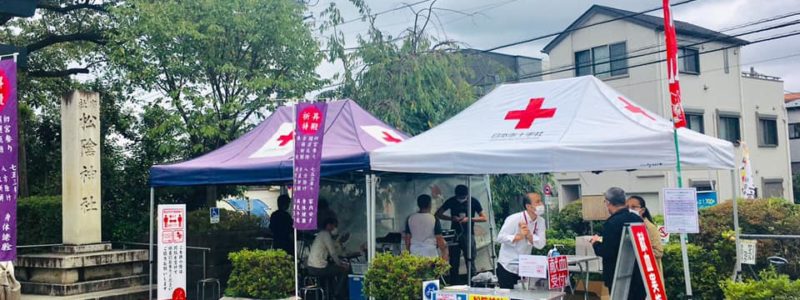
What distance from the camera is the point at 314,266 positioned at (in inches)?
366

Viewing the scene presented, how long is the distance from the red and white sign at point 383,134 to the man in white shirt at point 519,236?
208 centimetres

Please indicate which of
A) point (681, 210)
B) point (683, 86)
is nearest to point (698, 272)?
point (681, 210)

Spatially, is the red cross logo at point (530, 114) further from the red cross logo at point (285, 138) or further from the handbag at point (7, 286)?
the handbag at point (7, 286)

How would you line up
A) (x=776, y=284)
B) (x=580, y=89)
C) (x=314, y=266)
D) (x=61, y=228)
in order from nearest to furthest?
(x=776, y=284)
(x=580, y=89)
(x=314, y=266)
(x=61, y=228)

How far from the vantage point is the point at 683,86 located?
2377 centimetres

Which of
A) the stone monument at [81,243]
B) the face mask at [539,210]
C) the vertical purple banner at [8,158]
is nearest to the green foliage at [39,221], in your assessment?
the stone monument at [81,243]

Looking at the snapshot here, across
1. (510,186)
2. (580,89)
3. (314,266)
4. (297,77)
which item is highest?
(297,77)

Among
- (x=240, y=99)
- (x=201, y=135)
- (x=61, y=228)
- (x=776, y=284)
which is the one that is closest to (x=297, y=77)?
(x=240, y=99)

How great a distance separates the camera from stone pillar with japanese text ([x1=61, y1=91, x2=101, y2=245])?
10.6 m

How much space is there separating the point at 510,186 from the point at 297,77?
4862 millimetres

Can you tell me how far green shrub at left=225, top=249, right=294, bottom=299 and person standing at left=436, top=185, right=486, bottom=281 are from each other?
9.03 feet

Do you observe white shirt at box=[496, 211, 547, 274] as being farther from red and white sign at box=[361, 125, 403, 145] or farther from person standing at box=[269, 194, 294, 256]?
person standing at box=[269, 194, 294, 256]

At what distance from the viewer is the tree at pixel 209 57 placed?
1230 centimetres

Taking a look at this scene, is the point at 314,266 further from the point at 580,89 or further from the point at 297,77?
the point at 297,77
